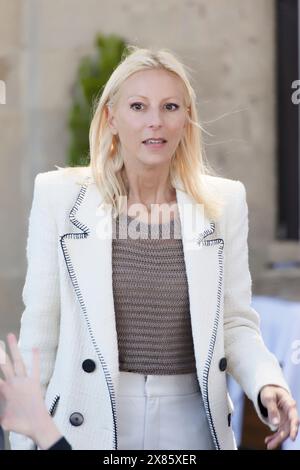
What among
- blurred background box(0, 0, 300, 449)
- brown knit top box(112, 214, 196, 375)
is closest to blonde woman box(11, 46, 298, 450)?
brown knit top box(112, 214, 196, 375)

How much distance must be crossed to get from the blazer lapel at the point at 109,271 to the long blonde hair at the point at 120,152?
4 cm

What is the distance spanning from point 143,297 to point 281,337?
206 centimetres

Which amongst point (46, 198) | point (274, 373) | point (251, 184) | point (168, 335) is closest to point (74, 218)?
point (46, 198)

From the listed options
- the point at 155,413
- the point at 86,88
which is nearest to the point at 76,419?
the point at 155,413

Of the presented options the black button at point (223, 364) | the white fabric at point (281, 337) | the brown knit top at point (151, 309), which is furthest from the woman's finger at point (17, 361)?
the white fabric at point (281, 337)

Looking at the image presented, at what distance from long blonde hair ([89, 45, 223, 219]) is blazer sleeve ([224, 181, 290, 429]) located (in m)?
0.08

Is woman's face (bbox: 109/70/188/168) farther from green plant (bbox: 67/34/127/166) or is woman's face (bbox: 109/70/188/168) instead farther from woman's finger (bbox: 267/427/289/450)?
green plant (bbox: 67/34/127/166)

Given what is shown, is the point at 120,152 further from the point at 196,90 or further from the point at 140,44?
the point at 196,90

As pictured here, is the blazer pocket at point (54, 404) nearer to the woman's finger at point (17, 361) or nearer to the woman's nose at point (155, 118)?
the woman's finger at point (17, 361)

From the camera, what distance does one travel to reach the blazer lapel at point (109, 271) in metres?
2.53

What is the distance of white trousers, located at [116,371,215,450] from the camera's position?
8.34 ft

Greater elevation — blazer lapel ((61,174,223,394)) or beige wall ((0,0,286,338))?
beige wall ((0,0,286,338))

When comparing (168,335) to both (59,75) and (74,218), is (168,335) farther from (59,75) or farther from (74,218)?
(59,75)

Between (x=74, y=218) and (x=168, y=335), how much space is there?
0.39m
